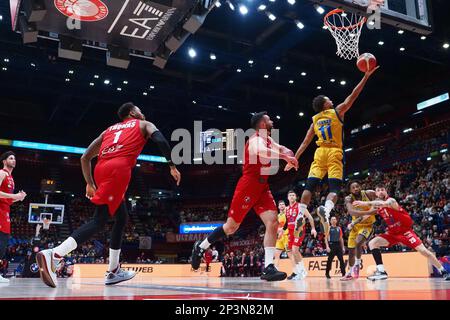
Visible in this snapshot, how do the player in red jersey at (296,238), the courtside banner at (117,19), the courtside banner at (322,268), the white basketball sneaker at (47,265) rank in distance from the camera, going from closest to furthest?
the white basketball sneaker at (47,265) < the courtside banner at (117,19) < the player in red jersey at (296,238) < the courtside banner at (322,268)

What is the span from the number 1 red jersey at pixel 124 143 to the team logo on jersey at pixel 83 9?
3.36 metres

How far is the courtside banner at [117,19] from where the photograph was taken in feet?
23.3

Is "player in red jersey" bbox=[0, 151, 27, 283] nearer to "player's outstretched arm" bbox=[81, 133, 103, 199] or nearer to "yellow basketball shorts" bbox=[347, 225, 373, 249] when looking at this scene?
"player's outstretched arm" bbox=[81, 133, 103, 199]

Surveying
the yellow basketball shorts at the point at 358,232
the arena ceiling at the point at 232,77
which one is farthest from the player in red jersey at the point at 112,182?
the arena ceiling at the point at 232,77

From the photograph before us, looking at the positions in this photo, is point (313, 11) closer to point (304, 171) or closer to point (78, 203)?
point (304, 171)

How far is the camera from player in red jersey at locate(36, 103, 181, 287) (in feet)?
13.4

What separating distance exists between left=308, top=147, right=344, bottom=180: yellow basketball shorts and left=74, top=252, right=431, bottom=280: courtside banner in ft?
18.8

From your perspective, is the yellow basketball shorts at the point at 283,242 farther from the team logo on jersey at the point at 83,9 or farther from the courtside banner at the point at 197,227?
the courtside banner at the point at 197,227

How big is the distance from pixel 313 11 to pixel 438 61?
7500 millimetres

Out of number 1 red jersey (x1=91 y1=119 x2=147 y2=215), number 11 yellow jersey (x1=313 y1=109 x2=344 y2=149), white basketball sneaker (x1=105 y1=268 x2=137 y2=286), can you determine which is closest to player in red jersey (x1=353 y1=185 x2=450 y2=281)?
number 11 yellow jersey (x1=313 y1=109 x2=344 y2=149)

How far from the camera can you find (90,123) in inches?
1205

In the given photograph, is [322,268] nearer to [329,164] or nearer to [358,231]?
[358,231]

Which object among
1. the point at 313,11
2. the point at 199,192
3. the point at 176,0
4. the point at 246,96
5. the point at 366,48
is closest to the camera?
the point at 176,0
